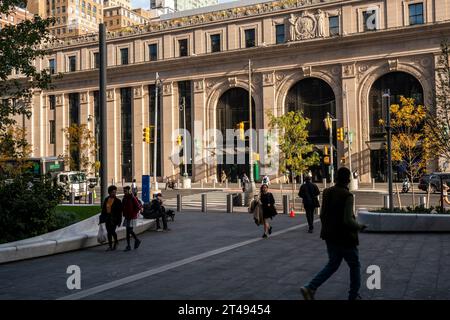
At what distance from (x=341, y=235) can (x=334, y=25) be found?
44.1 metres

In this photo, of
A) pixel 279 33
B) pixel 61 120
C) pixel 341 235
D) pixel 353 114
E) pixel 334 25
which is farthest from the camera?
pixel 61 120

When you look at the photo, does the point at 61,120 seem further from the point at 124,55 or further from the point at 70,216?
the point at 70,216

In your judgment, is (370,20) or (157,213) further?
(370,20)

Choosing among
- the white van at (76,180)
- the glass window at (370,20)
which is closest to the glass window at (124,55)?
the white van at (76,180)

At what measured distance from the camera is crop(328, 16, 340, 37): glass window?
1853 inches

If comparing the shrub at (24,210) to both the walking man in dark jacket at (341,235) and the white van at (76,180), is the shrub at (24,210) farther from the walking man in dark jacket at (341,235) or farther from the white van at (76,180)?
the white van at (76,180)

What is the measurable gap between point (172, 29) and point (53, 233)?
151 ft

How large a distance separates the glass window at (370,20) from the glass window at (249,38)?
11.9 m

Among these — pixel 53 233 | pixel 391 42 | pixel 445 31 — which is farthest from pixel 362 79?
pixel 53 233

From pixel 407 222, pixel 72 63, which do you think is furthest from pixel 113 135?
pixel 407 222

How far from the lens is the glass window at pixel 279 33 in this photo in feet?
163

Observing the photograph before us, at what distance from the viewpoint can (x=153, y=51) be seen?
187ft
